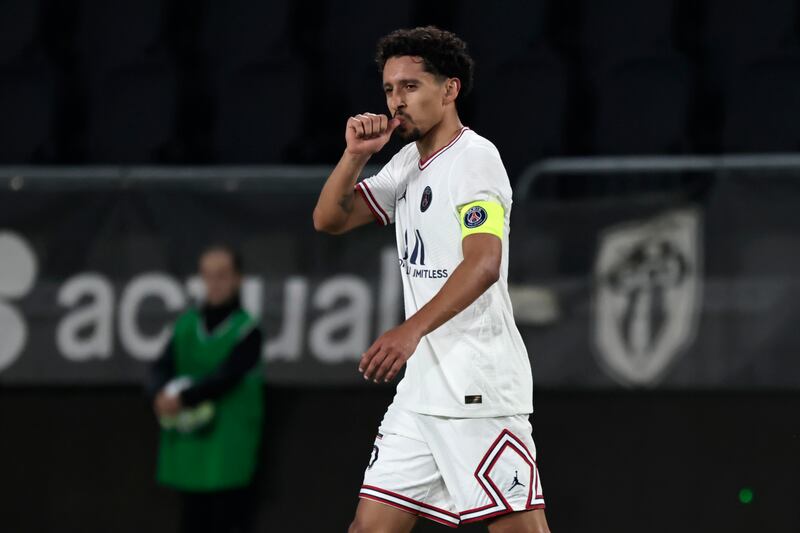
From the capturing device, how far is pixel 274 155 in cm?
591

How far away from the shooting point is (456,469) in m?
3.09

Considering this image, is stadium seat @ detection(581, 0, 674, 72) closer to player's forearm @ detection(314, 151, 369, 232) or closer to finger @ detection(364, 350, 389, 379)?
player's forearm @ detection(314, 151, 369, 232)

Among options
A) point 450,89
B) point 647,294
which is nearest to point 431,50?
point 450,89

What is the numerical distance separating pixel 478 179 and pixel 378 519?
91 centimetres

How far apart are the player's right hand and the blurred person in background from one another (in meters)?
1.97

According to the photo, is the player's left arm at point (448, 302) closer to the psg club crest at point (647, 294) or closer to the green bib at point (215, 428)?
the psg club crest at point (647, 294)

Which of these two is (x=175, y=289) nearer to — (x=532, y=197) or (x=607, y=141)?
(x=532, y=197)

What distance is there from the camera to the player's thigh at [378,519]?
3088 millimetres

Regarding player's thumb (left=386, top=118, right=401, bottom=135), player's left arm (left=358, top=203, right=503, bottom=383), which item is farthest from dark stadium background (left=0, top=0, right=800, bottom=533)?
player's left arm (left=358, top=203, right=503, bottom=383)

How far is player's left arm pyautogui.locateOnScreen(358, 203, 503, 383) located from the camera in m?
2.73

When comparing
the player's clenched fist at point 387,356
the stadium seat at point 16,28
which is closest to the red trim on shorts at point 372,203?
the player's clenched fist at point 387,356

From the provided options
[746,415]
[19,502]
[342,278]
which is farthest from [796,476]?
[19,502]

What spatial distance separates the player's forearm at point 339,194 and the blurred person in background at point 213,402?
66.1 inches

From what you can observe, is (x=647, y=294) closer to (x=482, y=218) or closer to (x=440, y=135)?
(x=440, y=135)
